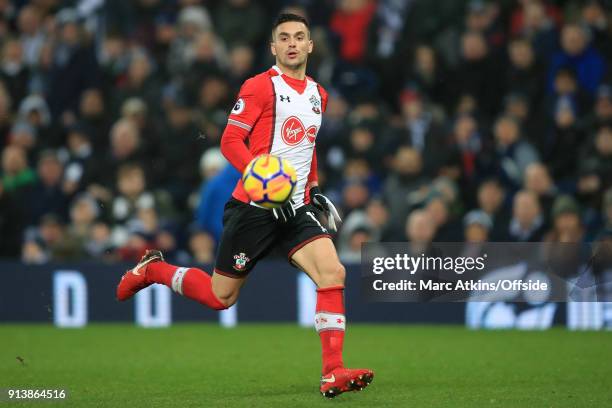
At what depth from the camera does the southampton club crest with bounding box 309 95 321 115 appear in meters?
7.32

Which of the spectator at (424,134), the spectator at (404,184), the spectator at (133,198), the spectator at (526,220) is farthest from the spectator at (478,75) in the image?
the spectator at (133,198)

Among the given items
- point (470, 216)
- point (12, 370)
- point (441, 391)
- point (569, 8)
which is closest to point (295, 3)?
point (569, 8)

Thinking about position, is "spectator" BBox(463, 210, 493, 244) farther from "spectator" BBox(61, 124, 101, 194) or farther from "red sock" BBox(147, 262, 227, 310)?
"spectator" BBox(61, 124, 101, 194)

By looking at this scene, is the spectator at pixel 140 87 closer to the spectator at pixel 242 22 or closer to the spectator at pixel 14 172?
the spectator at pixel 242 22

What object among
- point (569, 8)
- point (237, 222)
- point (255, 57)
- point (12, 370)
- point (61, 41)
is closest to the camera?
point (237, 222)

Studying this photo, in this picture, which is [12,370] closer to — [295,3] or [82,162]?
[82,162]

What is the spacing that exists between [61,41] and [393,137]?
17.5 feet

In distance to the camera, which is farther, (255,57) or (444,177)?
(255,57)

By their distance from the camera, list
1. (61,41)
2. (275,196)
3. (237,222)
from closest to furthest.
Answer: (275,196), (237,222), (61,41)

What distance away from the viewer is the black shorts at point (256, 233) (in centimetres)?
725

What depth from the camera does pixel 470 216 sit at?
39.9ft

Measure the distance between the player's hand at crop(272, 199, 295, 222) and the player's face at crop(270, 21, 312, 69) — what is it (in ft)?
2.78

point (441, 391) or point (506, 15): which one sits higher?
point (506, 15)

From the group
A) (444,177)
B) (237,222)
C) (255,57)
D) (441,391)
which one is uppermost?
(255,57)
